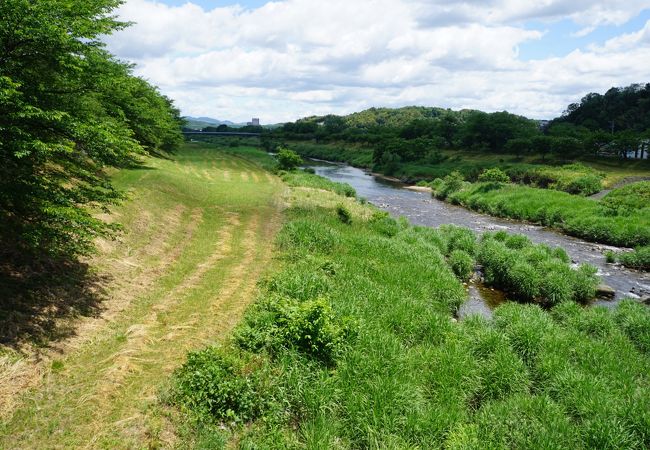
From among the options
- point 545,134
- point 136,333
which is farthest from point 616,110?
point 136,333

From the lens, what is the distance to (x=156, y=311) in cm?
1316

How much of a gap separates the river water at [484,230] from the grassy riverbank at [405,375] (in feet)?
11.4

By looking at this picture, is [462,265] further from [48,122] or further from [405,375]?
[48,122]

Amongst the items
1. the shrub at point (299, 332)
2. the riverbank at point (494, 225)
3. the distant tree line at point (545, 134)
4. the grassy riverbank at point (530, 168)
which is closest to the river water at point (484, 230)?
the riverbank at point (494, 225)

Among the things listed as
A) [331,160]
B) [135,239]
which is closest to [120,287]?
[135,239]

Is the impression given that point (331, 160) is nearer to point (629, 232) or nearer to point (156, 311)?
point (629, 232)

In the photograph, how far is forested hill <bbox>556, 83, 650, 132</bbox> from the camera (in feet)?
327

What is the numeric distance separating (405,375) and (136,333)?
7046 mm

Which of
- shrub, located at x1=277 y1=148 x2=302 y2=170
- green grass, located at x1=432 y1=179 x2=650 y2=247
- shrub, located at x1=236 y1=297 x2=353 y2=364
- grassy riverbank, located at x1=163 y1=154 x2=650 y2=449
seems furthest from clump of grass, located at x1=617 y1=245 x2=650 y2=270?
shrub, located at x1=277 y1=148 x2=302 y2=170

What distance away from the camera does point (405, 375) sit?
11.1 m

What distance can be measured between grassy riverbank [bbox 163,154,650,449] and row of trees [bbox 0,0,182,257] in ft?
17.3

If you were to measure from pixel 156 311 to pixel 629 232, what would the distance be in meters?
33.6

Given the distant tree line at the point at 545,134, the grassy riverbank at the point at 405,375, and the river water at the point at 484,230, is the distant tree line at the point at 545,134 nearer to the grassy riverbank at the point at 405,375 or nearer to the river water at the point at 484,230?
the river water at the point at 484,230

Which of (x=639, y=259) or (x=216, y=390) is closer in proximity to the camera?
(x=216, y=390)
